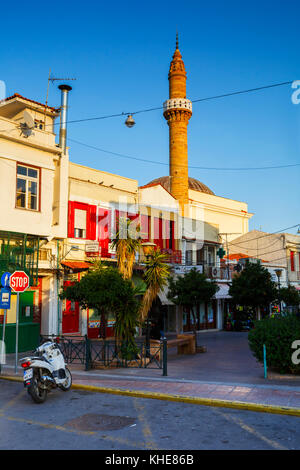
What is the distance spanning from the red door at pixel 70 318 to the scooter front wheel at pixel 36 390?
11559mm

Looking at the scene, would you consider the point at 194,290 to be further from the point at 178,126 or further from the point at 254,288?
the point at 178,126

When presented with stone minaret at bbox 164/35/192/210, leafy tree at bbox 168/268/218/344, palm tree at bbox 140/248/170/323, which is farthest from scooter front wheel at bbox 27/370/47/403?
stone minaret at bbox 164/35/192/210

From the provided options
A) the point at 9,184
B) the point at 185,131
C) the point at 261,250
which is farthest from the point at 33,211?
the point at 261,250

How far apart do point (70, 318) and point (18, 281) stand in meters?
8.45

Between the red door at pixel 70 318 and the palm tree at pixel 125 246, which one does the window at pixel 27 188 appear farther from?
the palm tree at pixel 125 246

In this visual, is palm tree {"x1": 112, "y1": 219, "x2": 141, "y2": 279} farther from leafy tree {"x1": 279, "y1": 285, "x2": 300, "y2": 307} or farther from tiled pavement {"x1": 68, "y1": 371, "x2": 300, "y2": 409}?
leafy tree {"x1": 279, "y1": 285, "x2": 300, "y2": 307}

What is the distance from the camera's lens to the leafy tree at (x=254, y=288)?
25.9 metres

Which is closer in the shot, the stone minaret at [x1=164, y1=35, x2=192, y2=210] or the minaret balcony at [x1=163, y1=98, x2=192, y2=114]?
the stone minaret at [x1=164, y1=35, x2=192, y2=210]

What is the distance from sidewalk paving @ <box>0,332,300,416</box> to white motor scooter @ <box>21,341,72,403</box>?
3.66ft

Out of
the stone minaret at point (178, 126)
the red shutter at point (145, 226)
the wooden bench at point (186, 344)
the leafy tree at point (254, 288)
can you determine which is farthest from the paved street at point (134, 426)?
the stone minaret at point (178, 126)

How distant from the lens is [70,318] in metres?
20.8

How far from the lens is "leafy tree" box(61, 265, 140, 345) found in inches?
499

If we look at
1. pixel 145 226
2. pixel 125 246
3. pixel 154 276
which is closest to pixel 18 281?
pixel 125 246

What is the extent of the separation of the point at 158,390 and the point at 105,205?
14730mm
